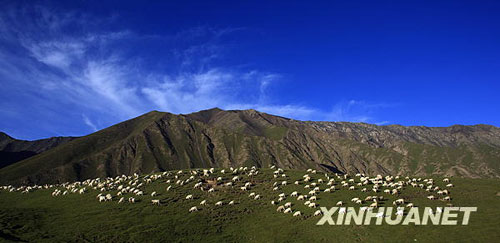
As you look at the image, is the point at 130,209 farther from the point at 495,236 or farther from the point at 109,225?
the point at 495,236

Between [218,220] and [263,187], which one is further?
[263,187]

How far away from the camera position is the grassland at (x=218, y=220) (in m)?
47.2

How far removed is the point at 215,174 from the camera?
91000mm

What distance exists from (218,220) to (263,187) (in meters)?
20.7

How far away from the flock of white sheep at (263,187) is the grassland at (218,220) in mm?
930

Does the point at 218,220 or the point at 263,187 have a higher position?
the point at 263,187

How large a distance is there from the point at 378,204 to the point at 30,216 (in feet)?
245

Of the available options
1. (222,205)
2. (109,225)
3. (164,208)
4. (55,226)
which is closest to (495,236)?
(222,205)

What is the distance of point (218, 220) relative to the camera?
5922cm

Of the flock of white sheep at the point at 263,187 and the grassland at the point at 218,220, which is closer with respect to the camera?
the grassland at the point at 218,220

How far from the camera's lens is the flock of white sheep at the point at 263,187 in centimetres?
6380

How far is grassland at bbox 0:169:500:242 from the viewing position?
155ft

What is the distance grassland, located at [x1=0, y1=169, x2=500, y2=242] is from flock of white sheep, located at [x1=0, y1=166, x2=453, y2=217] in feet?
3.05

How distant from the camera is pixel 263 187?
77.3 meters
